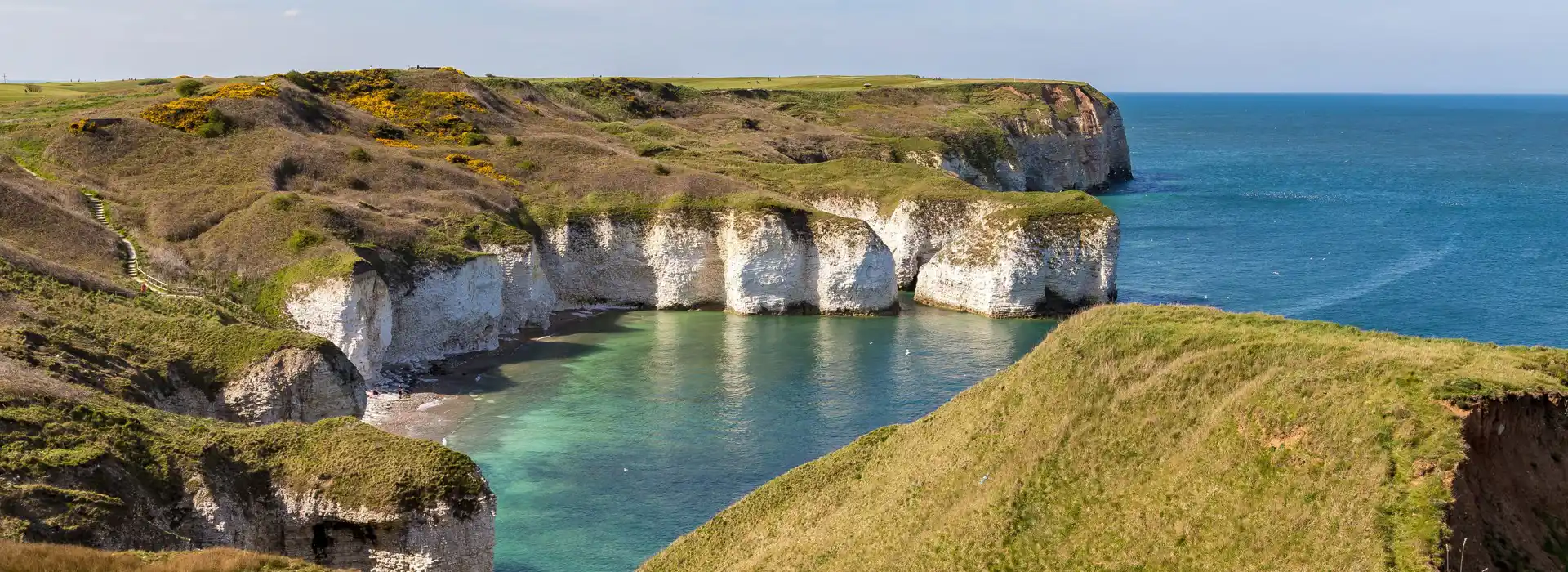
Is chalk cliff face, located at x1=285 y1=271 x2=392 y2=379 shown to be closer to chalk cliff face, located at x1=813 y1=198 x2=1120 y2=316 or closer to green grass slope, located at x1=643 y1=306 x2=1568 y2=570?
green grass slope, located at x1=643 y1=306 x2=1568 y2=570

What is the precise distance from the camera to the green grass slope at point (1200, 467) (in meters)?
17.7

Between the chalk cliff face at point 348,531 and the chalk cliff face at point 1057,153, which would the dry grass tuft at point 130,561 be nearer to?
the chalk cliff face at point 348,531

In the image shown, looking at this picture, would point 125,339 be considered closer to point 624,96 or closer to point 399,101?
point 399,101

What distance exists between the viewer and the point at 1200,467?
809 inches

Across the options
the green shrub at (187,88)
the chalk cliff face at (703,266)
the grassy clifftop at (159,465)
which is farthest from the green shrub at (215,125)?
the grassy clifftop at (159,465)

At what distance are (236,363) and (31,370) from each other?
671 centimetres

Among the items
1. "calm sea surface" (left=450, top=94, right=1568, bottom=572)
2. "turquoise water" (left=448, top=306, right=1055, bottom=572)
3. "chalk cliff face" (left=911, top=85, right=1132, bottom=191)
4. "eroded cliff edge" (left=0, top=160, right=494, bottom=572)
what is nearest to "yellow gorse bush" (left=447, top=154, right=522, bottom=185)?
"turquoise water" (left=448, top=306, right=1055, bottom=572)

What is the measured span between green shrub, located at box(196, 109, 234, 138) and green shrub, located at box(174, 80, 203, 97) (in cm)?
828

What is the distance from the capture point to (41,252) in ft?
147

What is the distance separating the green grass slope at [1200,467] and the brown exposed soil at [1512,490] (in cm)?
4

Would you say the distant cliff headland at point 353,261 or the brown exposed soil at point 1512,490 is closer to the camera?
the brown exposed soil at point 1512,490

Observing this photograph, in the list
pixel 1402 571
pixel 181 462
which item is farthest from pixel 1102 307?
pixel 181 462

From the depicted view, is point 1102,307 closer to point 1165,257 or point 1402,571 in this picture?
point 1402,571

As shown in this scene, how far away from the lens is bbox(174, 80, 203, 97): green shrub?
75812 millimetres
